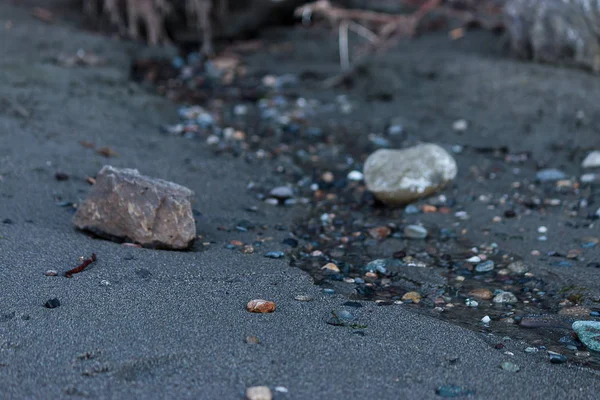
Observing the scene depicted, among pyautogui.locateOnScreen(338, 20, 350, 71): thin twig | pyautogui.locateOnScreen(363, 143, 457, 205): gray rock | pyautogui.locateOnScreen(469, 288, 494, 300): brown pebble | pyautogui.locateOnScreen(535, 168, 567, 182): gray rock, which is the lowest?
pyautogui.locateOnScreen(469, 288, 494, 300): brown pebble

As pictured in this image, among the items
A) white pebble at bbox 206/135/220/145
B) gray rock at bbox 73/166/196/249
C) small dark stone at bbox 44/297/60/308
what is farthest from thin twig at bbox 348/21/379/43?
small dark stone at bbox 44/297/60/308

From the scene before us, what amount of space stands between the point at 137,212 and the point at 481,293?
4.92 feet

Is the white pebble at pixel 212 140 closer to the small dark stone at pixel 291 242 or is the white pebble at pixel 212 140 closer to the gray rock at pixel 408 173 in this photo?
the gray rock at pixel 408 173

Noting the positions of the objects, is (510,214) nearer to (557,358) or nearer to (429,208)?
(429,208)

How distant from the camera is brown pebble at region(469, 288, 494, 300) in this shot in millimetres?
2982

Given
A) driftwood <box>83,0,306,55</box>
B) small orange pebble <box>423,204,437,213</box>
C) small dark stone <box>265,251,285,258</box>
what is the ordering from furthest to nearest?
1. driftwood <box>83,0,306,55</box>
2. small orange pebble <box>423,204,437,213</box>
3. small dark stone <box>265,251,285,258</box>

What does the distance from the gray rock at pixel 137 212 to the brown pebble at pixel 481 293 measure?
1.24 m

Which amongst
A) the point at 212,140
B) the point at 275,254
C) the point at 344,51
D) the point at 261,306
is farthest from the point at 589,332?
the point at 344,51

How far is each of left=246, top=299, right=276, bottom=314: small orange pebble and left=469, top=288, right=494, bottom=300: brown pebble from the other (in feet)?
3.03

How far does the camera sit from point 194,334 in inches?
92.4

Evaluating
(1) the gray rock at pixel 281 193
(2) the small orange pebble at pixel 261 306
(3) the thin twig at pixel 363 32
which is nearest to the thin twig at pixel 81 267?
(2) the small orange pebble at pixel 261 306

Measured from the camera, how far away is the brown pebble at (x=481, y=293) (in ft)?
9.78

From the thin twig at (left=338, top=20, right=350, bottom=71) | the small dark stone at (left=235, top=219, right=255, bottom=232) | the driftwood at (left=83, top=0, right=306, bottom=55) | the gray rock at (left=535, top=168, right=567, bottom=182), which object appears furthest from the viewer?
the driftwood at (left=83, top=0, right=306, bottom=55)

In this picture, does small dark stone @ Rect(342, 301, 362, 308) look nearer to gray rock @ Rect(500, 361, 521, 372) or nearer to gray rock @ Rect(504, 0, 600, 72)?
gray rock @ Rect(500, 361, 521, 372)
